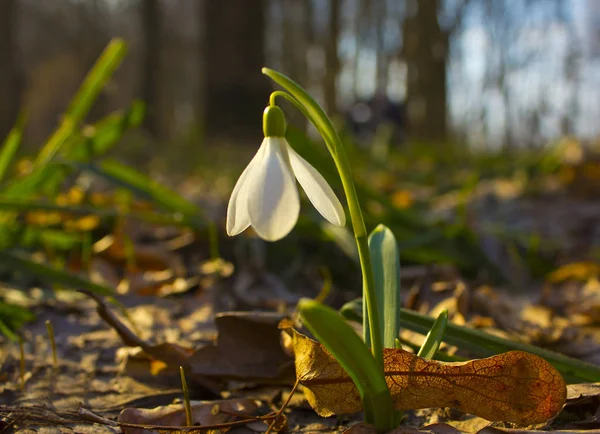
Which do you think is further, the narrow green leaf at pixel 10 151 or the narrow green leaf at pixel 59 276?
the narrow green leaf at pixel 10 151

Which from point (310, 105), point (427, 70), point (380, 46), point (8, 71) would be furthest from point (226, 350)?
point (380, 46)

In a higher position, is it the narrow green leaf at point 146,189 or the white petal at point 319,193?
the white petal at point 319,193

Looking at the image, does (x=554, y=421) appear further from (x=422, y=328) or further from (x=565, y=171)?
(x=565, y=171)

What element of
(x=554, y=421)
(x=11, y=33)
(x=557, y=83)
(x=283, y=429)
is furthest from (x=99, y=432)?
(x=557, y=83)

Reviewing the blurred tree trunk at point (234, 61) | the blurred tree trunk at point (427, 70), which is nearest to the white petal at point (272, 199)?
the blurred tree trunk at point (234, 61)

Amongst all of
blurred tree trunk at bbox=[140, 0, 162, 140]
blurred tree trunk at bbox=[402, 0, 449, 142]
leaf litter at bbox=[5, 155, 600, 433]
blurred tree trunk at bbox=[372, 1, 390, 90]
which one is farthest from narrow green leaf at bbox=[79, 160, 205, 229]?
blurred tree trunk at bbox=[372, 1, 390, 90]

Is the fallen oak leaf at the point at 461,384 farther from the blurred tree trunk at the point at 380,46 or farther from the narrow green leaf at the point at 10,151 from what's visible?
the blurred tree trunk at the point at 380,46

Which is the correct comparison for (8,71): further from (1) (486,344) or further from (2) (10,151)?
(1) (486,344)
